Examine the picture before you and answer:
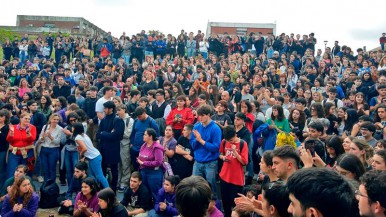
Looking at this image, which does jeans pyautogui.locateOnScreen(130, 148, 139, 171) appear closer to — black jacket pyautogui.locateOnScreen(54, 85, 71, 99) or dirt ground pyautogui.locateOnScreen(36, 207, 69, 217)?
dirt ground pyautogui.locateOnScreen(36, 207, 69, 217)

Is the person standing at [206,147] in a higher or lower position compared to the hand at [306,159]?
lower

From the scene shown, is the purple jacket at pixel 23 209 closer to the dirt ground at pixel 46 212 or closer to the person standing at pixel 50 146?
the dirt ground at pixel 46 212

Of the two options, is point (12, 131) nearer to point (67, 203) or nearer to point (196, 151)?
point (67, 203)

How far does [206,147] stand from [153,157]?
38.8 inches

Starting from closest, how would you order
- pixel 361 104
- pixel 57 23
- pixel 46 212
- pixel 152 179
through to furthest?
pixel 152 179 < pixel 46 212 < pixel 361 104 < pixel 57 23

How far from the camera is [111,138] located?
7824 millimetres

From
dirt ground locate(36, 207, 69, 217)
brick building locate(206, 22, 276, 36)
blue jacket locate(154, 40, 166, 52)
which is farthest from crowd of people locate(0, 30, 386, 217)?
brick building locate(206, 22, 276, 36)

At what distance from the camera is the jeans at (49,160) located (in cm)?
813

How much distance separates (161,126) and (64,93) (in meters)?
4.38

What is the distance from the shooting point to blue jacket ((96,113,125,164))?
7.82 metres

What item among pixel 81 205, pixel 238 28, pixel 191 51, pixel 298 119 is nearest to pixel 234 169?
pixel 298 119

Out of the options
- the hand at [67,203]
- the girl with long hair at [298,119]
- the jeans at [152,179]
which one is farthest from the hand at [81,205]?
the girl with long hair at [298,119]

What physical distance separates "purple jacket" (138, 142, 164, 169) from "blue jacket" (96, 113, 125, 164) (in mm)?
944

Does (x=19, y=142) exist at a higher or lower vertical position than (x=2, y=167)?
higher
